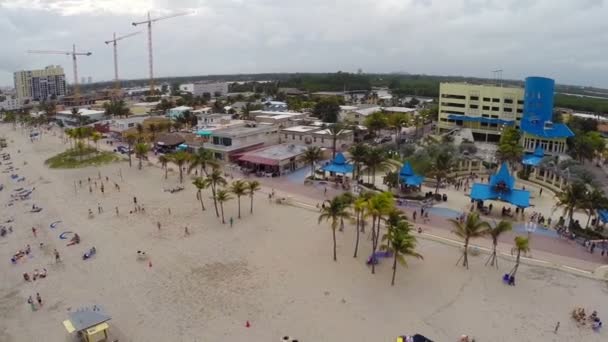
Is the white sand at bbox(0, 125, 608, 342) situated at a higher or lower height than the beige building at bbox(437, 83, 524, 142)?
lower

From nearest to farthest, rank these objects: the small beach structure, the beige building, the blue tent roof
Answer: the small beach structure → the blue tent roof → the beige building

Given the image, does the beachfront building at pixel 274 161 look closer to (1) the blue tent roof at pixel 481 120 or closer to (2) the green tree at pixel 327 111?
(2) the green tree at pixel 327 111

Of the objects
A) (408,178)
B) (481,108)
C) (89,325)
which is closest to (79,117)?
(408,178)

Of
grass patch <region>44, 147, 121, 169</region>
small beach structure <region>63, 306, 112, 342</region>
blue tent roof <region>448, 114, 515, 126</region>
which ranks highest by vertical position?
blue tent roof <region>448, 114, 515, 126</region>

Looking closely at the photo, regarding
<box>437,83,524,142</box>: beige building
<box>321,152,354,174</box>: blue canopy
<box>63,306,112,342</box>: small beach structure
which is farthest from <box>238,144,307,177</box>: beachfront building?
<box>437,83,524,142</box>: beige building

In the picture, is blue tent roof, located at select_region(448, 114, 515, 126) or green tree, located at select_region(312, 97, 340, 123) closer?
blue tent roof, located at select_region(448, 114, 515, 126)

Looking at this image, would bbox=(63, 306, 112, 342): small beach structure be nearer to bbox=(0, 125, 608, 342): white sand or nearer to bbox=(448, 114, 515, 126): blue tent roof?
bbox=(0, 125, 608, 342): white sand

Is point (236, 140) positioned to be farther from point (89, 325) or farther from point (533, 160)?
point (89, 325)
